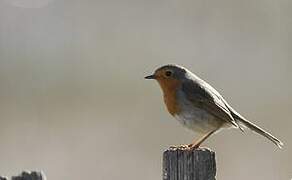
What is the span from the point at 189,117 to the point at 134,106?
5.04 m

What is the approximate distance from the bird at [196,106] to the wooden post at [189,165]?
1.91 m

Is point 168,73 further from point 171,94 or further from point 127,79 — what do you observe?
point 127,79

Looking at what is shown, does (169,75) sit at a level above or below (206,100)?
above

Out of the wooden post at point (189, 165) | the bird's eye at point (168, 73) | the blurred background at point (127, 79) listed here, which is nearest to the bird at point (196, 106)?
the bird's eye at point (168, 73)

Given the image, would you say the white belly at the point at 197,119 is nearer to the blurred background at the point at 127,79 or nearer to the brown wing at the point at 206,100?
the brown wing at the point at 206,100

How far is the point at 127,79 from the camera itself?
1366 centimetres

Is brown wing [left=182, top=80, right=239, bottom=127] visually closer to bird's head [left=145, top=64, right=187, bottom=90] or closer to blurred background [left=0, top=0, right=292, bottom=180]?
bird's head [left=145, top=64, right=187, bottom=90]

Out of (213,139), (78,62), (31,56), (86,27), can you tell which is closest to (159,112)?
(213,139)

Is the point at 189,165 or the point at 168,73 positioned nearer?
the point at 189,165

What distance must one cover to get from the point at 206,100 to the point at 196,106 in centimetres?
10

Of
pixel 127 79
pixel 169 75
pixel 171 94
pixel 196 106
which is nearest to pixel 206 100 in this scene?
pixel 196 106

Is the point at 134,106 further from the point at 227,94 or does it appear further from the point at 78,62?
the point at 78,62

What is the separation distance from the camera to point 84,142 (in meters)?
10.6

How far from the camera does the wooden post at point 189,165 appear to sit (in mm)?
4645
